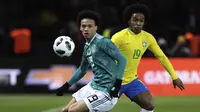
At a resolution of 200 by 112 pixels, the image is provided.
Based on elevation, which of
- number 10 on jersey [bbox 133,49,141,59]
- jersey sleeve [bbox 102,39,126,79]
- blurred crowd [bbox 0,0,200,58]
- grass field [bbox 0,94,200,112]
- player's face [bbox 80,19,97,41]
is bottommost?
grass field [bbox 0,94,200,112]

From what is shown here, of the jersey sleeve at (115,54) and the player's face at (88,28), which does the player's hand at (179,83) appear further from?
the player's face at (88,28)

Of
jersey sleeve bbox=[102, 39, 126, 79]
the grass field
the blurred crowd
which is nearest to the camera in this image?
jersey sleeve bbox=[102, 39, 126, 79]

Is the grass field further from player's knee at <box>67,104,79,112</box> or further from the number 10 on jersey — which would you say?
→ player's knee at <box>67,104,79,112</box>

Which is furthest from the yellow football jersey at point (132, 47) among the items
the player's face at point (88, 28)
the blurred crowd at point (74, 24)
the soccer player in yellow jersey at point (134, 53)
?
the blurred crowd at point (74, 24)

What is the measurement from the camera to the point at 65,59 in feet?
63.1

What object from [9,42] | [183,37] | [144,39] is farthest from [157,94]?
[144,39]

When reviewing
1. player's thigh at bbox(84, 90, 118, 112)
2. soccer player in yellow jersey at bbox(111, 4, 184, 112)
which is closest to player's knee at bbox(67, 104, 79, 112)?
player's thigh at bbox(84, 90, 118, 112)

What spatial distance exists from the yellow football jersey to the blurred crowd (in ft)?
31.5

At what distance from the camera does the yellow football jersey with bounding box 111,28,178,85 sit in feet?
34.9

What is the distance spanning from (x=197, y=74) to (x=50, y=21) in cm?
659

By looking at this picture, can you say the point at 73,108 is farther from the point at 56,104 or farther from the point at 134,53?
the point at 56,104

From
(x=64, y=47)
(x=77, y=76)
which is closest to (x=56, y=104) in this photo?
(x=77, y=76)

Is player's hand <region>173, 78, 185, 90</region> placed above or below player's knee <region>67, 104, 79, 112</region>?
below

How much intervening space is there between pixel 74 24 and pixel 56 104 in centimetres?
677
